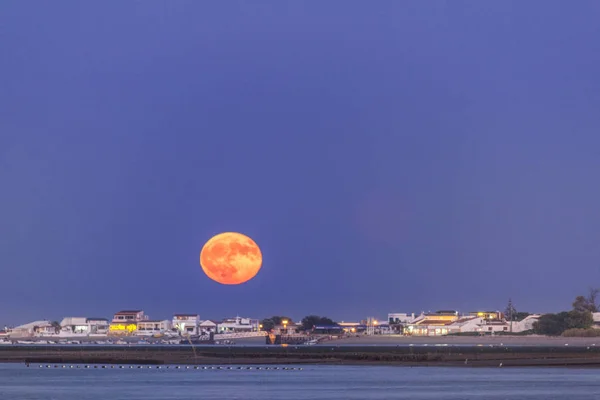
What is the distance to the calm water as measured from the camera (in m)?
71.3

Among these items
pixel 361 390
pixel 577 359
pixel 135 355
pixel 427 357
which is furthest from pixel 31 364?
pixel 577 359

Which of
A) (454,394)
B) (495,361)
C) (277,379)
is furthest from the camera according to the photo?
(495,361)

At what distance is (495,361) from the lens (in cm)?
11219

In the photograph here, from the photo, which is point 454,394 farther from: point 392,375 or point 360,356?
point 360,356

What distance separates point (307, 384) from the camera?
80.8 meters

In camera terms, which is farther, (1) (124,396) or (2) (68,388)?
(2) (68,388)

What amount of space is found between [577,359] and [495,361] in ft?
31.5

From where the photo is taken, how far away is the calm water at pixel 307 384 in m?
71.3

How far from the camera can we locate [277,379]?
87.2 metres

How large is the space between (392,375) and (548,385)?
17.1 meters

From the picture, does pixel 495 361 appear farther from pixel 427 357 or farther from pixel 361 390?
pixel 361 390

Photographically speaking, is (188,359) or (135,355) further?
(135,355)

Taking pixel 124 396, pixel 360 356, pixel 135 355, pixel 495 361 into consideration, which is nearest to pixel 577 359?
pixel 495 361

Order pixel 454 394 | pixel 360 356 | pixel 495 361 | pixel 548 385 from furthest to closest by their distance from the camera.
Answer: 1. pixel 360 356
2. pixel 495 361
3. pixel 548 385
4. pixel 454 394
